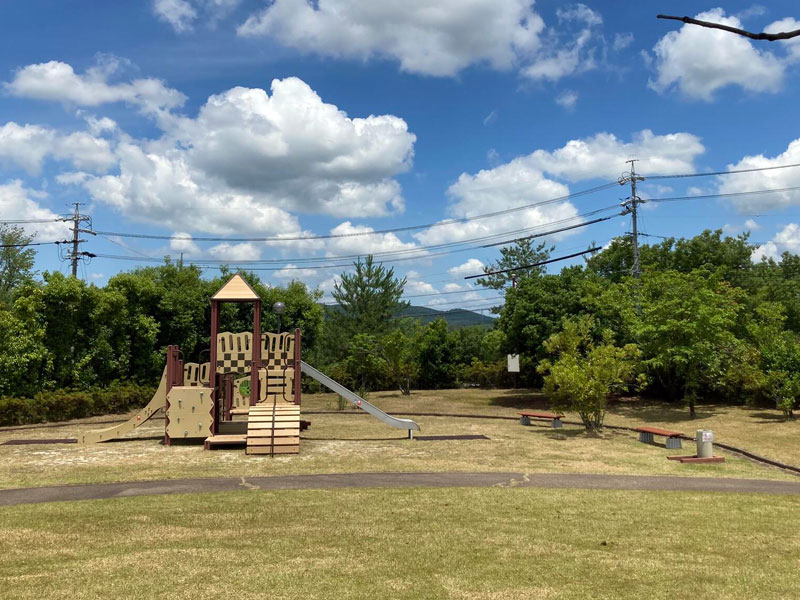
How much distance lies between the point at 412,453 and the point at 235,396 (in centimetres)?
697

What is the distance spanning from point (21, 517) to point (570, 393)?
45.9 feet

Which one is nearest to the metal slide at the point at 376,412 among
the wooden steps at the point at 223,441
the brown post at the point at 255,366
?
the brown post at the point at 255,366

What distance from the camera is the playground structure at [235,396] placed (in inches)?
588

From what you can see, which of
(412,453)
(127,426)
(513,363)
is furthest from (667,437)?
(513,363)

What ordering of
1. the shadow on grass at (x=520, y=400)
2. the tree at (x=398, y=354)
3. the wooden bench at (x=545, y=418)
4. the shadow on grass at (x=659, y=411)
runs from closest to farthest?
the wooden bench at (x=545, y=418) → the shadow on grass at (x=659, y=411) → the shadow on grass at (x=520, y=400) → the tree at (x=398, y=354)

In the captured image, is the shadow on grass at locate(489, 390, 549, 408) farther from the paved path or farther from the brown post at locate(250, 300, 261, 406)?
the paved path

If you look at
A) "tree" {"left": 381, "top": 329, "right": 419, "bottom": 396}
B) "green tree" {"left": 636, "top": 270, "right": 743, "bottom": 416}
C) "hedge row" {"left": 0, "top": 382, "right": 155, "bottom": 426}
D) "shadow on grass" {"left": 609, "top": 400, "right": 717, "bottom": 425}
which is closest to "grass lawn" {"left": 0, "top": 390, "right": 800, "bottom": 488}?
"shadow on grass" {"left": 609, "top": 400, "right": 717, "bottom": 425}

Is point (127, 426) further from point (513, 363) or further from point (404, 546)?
point (513, 363)

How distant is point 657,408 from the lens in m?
25.4

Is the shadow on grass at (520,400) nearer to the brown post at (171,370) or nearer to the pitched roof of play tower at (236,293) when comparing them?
the pitched roof of play tower at (236,293)

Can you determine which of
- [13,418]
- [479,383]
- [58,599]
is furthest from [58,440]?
[479,383]

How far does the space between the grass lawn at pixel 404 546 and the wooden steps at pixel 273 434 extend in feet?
14.7

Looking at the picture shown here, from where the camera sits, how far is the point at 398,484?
10891 millimetres

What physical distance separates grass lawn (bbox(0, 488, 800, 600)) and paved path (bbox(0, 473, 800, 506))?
72 centimetres
